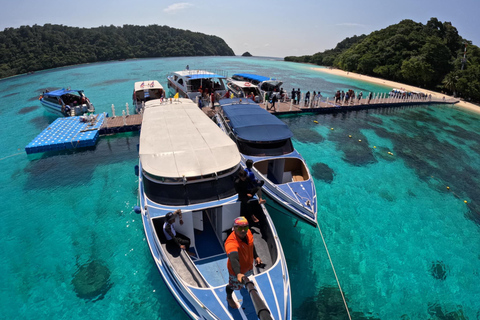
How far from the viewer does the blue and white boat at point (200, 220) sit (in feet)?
18.5

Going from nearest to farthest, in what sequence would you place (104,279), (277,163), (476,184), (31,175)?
(104,279), (277,163), (31,175), (476,184)

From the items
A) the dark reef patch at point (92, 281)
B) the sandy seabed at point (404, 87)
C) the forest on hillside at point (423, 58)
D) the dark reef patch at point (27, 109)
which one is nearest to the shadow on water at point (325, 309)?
the dark reef patch at point (92, 281)

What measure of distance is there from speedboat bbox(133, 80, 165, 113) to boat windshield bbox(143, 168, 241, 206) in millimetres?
18721

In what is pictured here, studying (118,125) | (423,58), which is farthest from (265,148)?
(423,58)

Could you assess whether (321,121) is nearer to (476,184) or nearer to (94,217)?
(476,184)

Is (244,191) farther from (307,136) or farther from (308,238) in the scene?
(307,136)

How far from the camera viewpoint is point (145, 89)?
24328mm

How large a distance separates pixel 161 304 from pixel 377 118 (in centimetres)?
3189

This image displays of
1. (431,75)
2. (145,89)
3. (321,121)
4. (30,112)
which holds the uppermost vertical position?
(431,75)

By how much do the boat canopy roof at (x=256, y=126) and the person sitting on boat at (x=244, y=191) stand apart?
4887 millimetres

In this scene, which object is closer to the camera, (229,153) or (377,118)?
(229,153)

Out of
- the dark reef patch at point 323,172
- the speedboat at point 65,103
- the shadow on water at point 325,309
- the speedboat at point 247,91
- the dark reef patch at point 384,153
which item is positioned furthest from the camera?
the speedboat at point 247,91

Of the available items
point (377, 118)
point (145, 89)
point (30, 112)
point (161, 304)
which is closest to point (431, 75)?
point (377, 118)

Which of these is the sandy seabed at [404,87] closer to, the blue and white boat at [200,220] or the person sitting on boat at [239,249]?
the blue and white boat at [200,220]
